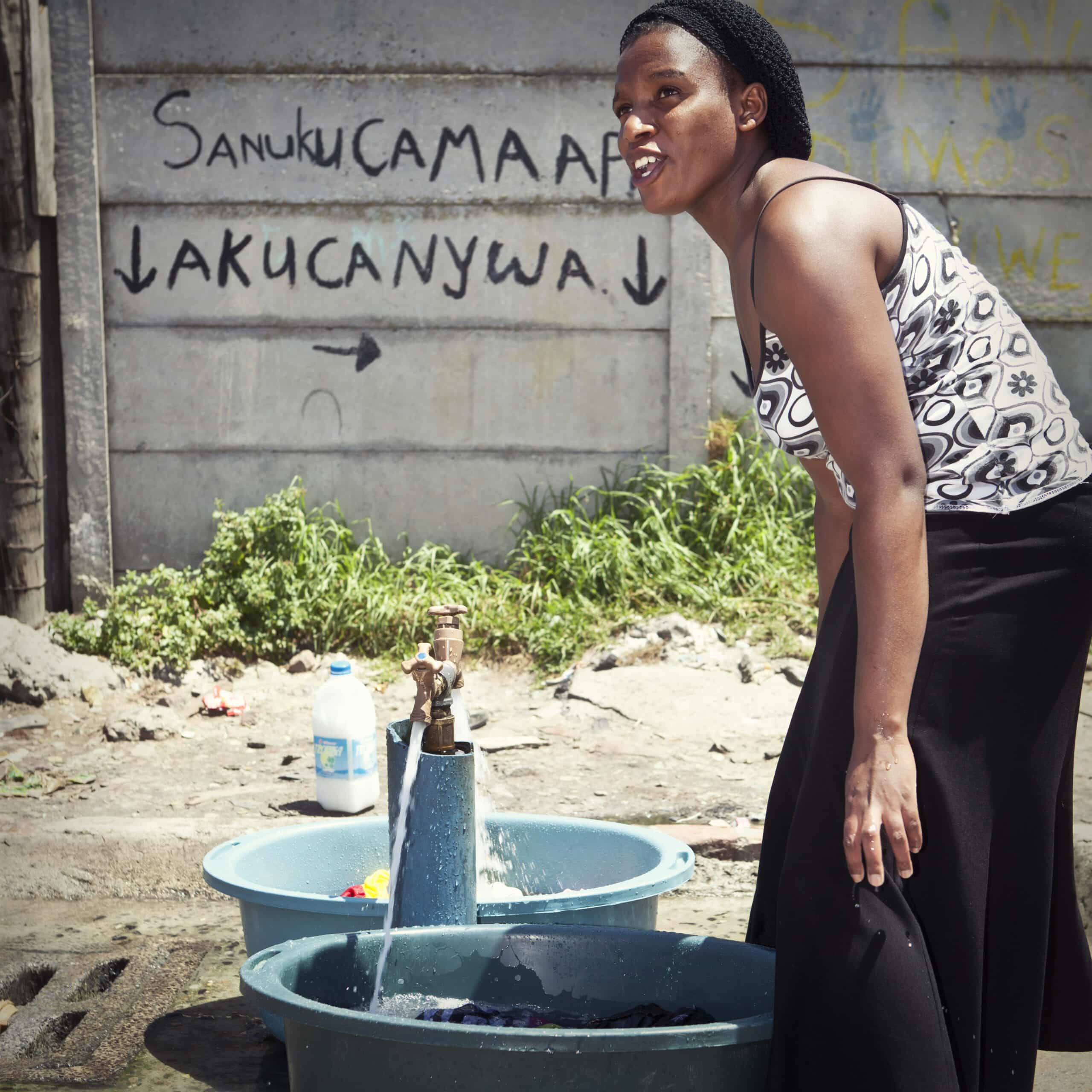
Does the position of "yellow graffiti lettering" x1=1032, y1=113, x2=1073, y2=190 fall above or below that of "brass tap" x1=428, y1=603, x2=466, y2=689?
above

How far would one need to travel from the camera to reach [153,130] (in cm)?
577

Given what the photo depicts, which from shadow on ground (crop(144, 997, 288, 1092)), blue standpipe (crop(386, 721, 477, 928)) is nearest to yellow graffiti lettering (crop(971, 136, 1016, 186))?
blue standpipe (crop(386, 721, 477, 928))

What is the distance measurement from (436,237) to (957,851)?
4.77 meters

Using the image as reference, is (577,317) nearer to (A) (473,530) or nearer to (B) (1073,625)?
(A) (473,530)

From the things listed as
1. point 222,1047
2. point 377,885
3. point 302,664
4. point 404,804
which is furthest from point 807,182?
point 302,664

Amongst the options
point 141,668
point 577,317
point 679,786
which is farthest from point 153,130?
point 679,786

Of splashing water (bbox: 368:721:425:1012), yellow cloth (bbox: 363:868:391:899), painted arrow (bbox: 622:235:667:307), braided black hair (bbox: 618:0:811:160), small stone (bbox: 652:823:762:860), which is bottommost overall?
small stone (bbox: 652:823:762:860)

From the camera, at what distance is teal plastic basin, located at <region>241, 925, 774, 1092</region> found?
163 centimetres

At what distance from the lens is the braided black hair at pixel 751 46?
171 cm

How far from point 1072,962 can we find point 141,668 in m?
4.16

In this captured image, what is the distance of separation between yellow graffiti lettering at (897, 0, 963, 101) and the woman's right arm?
430 cm

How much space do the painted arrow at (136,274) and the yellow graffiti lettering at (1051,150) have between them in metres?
4.13

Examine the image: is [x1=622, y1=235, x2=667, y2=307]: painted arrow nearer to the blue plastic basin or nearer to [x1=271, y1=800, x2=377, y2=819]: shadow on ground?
[x1=271, y1=800, x2=377, y2=819]: shadow on ground

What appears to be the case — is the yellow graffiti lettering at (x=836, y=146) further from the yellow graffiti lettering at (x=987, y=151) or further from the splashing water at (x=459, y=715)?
the splashing water at (x=459, y=715)
